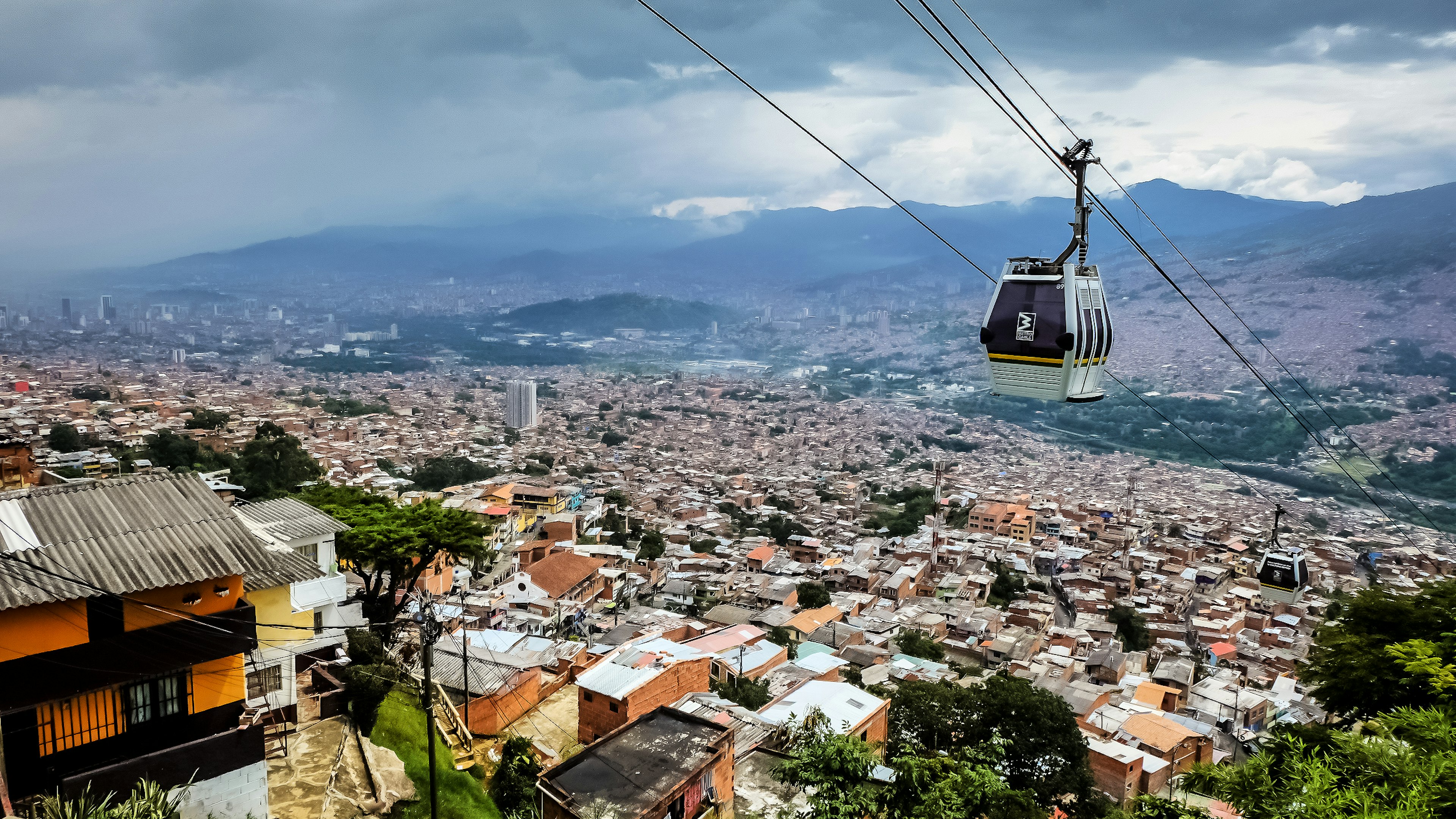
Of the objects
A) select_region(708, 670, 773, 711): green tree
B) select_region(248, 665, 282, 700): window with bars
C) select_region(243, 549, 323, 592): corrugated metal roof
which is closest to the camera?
select_region(243, 549, 323, 592): corrugated metal roof

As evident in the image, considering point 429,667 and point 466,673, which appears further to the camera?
point 466,673

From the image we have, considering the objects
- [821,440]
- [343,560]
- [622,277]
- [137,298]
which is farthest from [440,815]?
[622,277]

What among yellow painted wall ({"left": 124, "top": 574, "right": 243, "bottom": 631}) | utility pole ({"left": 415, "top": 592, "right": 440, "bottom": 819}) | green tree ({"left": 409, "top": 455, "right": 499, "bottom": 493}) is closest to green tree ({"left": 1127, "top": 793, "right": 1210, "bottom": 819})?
utility pole ({"left": 415, "top": 592, "right": 440, "bottom": 819})

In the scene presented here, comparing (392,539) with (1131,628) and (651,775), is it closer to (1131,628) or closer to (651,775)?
(651,775)

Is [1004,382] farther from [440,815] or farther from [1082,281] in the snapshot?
[440,815]

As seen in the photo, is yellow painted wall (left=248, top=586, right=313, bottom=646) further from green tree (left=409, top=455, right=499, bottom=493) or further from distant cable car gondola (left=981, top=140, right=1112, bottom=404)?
green tree (left=409, top=455, right=499, bottom=493)

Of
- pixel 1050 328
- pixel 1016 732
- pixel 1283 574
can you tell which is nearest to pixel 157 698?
pixel 1050 328
